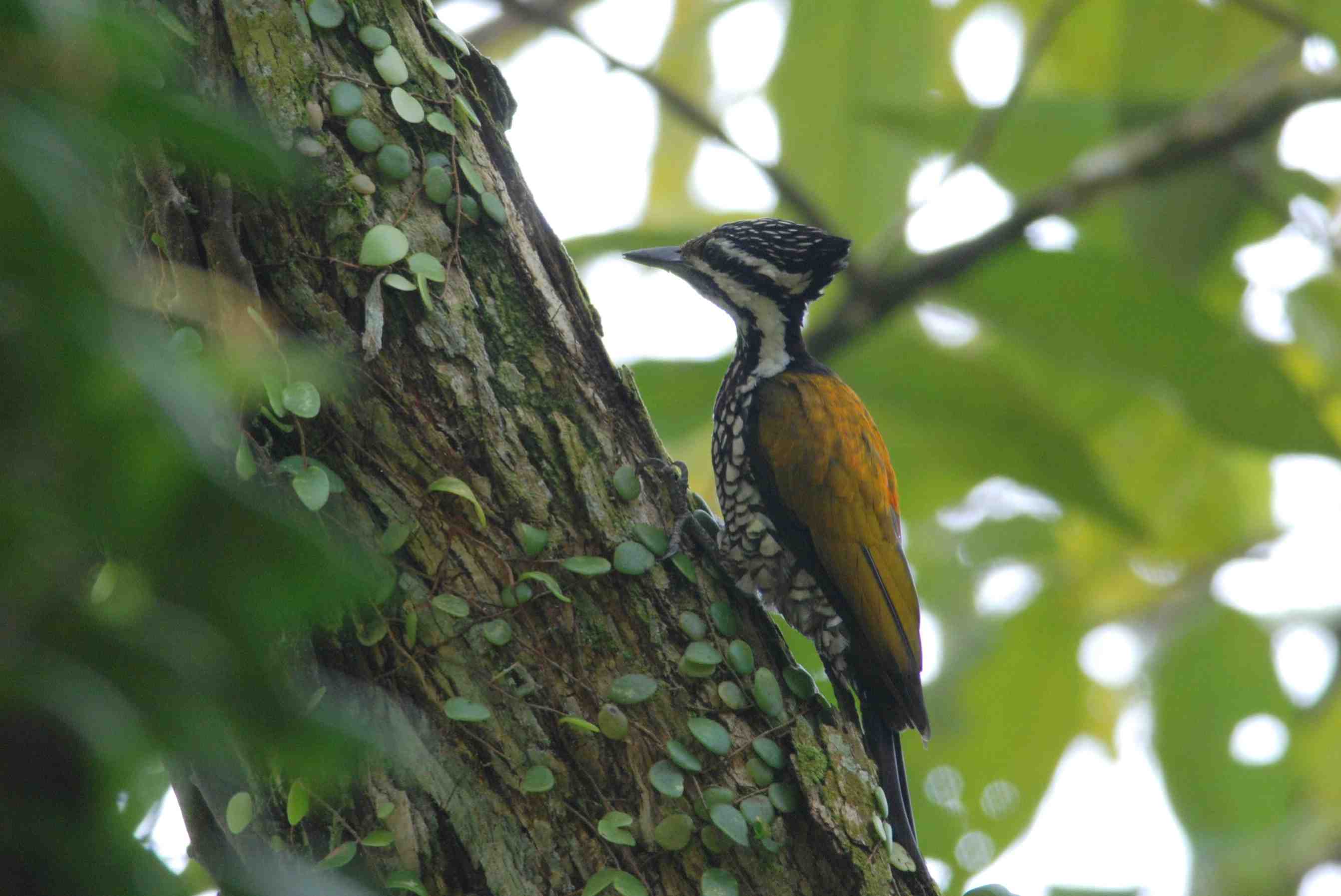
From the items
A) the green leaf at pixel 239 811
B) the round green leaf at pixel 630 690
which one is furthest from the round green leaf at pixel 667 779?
the green leaf at pixel 239 811

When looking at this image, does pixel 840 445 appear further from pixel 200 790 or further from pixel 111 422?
pixel 111 422

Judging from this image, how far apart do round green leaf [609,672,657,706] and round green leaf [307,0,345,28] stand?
4.35 ft

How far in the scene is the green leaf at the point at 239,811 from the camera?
2219 millimetres

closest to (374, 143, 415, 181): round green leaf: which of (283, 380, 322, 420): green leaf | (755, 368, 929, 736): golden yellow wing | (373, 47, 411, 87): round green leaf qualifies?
(373, 47, 411, 87): round green leaf

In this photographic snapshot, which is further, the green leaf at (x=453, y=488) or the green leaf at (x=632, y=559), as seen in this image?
the green leaf at (x=632, y=559)

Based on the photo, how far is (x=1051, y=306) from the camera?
4.11 m

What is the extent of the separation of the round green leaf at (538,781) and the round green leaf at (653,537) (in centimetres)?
49

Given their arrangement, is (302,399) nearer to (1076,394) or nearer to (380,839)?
(380,839)

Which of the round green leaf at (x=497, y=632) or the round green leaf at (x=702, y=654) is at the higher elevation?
the round green leaf at (x=702, y=654)

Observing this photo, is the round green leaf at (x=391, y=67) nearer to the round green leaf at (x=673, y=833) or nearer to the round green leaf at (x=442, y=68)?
the round green leaf at (x=442, y=68)

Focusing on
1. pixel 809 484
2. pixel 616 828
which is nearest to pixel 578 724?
pixel 616 828

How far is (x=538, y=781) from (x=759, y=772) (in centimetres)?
44

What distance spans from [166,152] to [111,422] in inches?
8.7

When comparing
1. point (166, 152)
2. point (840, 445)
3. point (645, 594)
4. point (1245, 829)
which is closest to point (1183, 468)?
point (1245, 829)
